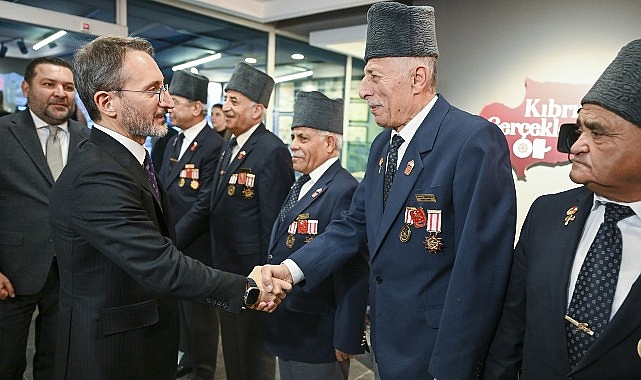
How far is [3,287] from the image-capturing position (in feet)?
7.30

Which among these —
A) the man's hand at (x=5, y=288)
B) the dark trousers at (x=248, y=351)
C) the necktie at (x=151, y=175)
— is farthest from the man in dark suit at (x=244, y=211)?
the necktie at (x=151, y=175)

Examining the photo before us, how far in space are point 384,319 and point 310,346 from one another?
0.56 metres

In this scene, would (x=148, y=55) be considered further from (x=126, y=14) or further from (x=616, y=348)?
(x=126, y=14)

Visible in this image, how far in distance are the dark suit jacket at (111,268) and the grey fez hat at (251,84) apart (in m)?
1.53

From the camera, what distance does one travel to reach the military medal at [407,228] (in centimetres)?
140

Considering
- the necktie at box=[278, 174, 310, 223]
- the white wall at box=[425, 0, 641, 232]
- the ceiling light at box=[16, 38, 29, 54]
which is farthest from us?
the ceiling light at box=[16, 38, 29, 54]

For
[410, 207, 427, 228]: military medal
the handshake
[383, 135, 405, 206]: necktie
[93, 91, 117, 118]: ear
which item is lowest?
the handshake

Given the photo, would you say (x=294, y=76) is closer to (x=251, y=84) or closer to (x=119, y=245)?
(x=251, y=84)

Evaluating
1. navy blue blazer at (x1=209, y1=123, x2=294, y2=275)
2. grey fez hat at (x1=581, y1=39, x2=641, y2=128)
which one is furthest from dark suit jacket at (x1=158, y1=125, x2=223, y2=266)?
grey fez hat at (x1=581, y1=39, x2=641, y2=128)

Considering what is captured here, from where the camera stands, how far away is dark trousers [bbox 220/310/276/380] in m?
2.49

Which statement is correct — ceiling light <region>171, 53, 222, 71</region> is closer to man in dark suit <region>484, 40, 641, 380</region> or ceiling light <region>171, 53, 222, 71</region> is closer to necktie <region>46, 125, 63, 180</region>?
necktie <region>46, 125, 63, 180</region>

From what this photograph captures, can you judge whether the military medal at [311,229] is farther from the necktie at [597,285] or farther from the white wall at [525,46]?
the white wall at [525,46]

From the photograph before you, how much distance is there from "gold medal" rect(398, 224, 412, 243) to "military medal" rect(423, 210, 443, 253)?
2.3 inches

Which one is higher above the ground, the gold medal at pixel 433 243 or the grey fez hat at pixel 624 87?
the grey fez hat at pixel 624 87
